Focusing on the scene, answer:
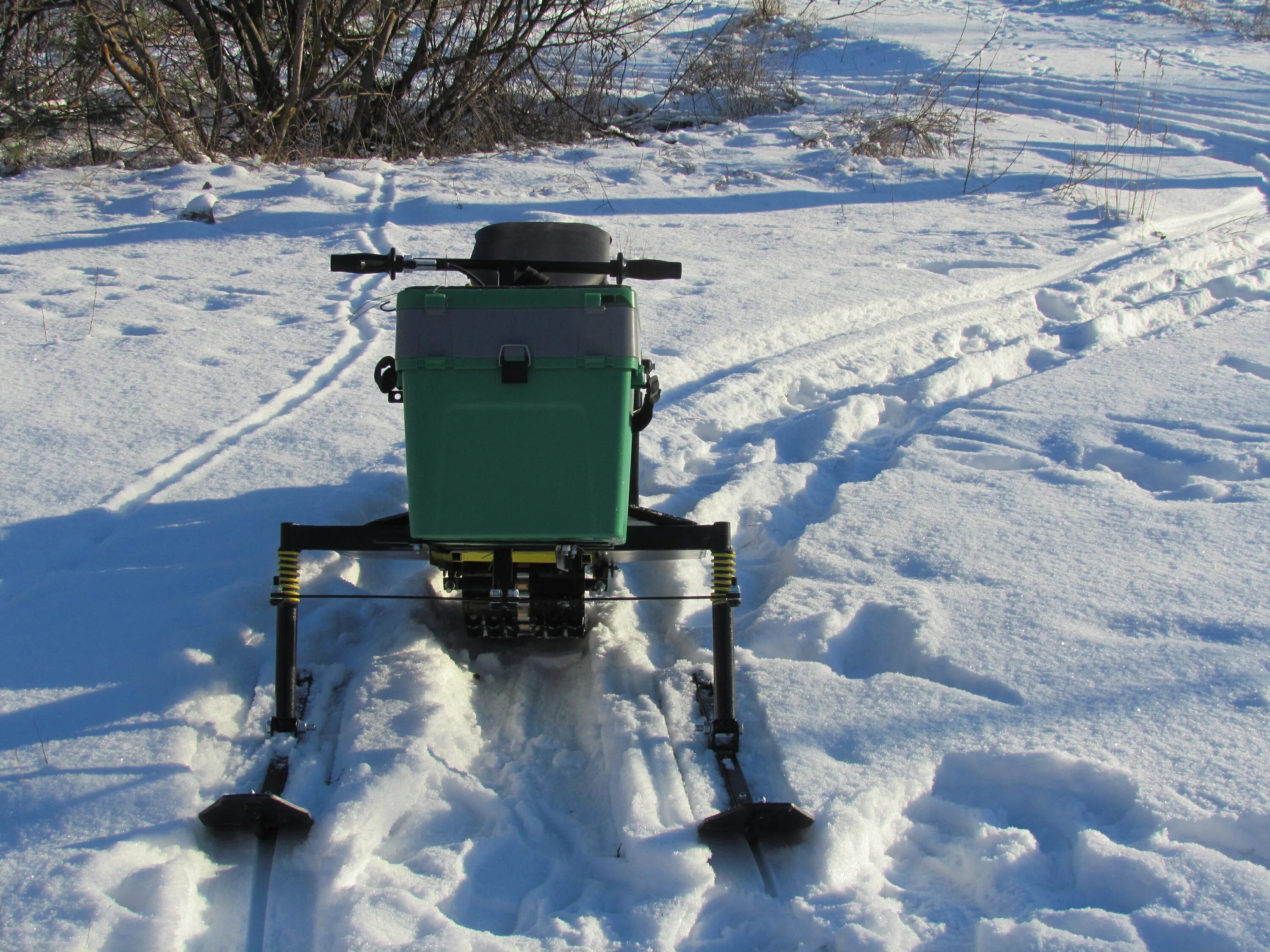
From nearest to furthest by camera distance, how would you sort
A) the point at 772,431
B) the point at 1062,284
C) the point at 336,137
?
1. the point at 772,431
2. the point at 1062,284
3. the point at 336,137

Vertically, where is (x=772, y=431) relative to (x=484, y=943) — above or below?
above

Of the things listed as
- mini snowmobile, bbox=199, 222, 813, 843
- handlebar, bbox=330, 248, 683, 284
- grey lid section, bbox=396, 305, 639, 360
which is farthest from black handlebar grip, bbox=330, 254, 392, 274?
grey lid section, bbox=396, 305, 639, 360

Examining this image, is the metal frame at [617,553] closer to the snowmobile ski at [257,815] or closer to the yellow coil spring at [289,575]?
the yellow coil spring at [289,575]

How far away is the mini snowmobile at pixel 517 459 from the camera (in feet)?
8.04

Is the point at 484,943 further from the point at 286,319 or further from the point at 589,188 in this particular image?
the point at 589,188

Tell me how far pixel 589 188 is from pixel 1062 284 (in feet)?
12.7

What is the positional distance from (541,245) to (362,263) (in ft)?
1.86

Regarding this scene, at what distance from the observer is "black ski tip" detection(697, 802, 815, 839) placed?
2322 mm

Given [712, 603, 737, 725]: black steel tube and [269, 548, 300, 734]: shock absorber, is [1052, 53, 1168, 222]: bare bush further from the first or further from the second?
[269, 548, 300, 734]: shock absorber

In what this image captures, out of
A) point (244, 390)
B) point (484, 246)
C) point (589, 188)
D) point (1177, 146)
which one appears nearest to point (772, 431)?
point (484, 246)

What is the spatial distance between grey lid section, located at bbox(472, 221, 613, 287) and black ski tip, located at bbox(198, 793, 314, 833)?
158cm

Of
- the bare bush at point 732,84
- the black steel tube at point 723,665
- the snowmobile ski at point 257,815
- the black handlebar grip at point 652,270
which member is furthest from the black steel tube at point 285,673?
the bare bush at point 732,84

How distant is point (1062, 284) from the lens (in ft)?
21.4

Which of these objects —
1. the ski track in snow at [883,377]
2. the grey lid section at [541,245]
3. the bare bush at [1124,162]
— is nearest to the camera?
the grey lid section at [541,245]
